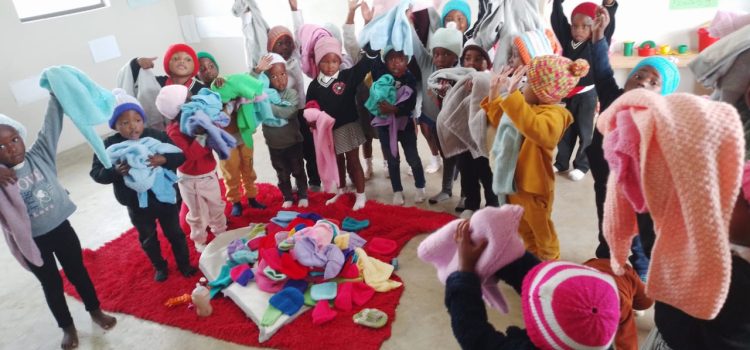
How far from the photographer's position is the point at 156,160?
242 centimetres

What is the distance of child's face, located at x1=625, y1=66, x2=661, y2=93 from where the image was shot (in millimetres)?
1914

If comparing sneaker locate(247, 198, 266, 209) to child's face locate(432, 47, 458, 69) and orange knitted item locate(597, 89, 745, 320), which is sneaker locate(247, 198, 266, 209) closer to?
child's face locate(432, 47, 458, 69)

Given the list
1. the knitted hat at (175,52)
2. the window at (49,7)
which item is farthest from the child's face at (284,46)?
the window at (49,7)

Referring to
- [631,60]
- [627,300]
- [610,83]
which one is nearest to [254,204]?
[610,83]

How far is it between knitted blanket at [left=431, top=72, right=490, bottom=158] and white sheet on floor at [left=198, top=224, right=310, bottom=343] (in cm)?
124

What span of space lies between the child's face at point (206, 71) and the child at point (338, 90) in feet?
2.11

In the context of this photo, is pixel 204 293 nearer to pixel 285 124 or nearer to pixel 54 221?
pixel 54 221

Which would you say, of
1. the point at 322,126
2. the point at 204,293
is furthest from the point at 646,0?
the point at 204,293

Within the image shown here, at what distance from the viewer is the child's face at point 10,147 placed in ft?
6.18

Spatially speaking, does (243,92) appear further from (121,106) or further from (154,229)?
(154,229)

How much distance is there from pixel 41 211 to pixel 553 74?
2256 mm

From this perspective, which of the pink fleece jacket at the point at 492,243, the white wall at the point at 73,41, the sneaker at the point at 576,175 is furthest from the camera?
the white wall at the point at 73,41

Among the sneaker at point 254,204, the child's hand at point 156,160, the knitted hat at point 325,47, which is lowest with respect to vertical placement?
the sneaker at point 254,204

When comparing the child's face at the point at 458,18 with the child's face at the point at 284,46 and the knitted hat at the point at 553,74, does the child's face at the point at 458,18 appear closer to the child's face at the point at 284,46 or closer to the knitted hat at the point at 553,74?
the child's face at the point at 284,46
